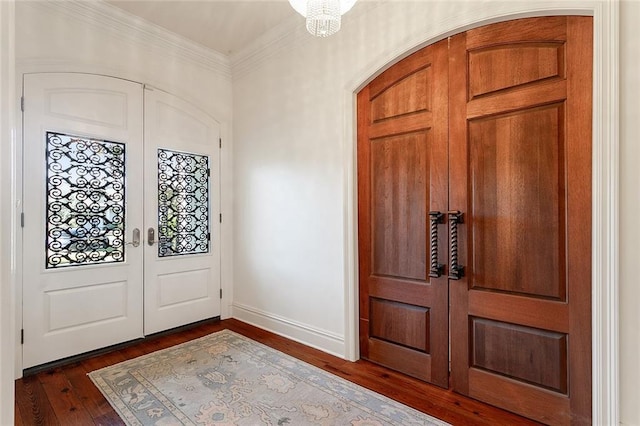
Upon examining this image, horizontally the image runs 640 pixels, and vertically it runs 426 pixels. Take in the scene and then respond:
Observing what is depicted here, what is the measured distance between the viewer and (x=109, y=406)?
2.06 metres

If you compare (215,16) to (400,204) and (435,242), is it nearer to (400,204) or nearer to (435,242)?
(400,204)

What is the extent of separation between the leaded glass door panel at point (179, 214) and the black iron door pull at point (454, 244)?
8.55 feet

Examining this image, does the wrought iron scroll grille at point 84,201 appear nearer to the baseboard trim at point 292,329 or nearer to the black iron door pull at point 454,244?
the baseboard trim at point 292,329

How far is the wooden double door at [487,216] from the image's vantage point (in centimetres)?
179

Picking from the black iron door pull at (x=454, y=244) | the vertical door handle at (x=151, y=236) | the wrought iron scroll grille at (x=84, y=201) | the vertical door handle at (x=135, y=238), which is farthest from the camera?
the vertical door handle at (x=151, y=236)

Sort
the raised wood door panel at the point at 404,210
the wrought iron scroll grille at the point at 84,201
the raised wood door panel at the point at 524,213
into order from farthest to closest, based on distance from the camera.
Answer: the wrought iron scroll grille at the point at 84,201 → the raised wood door panel at the point at 404,210 → the raised wood door panel at the point at 524,213

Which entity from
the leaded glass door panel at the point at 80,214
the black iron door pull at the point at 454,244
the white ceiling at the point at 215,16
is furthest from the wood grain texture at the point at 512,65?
the leaded glass door panel at the point at 80,214

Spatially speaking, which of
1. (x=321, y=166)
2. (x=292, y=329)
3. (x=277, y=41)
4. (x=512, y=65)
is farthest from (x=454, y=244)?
(x=277, y=41)

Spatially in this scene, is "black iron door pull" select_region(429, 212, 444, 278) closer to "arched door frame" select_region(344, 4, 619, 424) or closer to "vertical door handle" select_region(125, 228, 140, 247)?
"arched door frame" select_region(344, 4, 619, 424)

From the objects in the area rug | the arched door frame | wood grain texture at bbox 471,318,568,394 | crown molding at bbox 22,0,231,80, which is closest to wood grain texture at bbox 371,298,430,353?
wood grain texture at bbox 471,318,568,394

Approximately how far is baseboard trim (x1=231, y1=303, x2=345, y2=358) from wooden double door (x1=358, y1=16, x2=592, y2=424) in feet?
1.02

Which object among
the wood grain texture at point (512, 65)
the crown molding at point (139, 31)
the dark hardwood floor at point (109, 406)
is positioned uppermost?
the crown molding at point (139, 31)

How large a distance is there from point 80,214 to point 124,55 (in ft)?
5.08

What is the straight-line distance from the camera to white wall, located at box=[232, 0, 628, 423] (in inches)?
65.3
